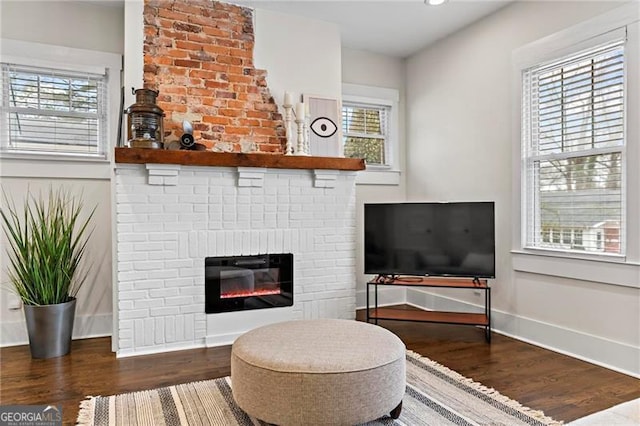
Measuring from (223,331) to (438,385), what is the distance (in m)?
1.70

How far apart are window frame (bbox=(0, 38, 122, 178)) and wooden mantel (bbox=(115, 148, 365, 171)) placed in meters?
0.60

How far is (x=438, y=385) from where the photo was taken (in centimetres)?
251

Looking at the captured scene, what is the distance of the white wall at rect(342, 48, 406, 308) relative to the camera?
4555mm

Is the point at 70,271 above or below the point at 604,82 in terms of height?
below

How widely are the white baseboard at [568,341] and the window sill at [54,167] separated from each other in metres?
3.48

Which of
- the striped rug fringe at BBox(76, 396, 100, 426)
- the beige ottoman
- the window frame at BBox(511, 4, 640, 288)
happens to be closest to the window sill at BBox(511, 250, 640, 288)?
the window frame at BBox(511, 4, 640, 288)

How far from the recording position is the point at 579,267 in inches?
117

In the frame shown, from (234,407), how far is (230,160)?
183 cm

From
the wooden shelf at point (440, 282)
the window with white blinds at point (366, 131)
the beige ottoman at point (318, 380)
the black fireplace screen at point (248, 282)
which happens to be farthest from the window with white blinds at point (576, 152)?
the black fireplace screen at point (248, 282)

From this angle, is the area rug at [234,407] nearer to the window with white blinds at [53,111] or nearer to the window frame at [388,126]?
the window with white blinds at [53,111]

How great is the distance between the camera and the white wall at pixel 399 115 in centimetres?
455

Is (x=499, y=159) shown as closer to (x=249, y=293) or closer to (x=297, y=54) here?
(x=297, y=54)

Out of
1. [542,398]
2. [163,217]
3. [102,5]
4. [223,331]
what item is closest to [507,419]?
[542,398]

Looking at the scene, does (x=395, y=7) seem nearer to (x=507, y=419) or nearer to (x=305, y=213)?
(x=305, y=213)
